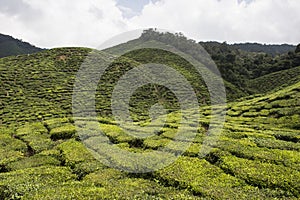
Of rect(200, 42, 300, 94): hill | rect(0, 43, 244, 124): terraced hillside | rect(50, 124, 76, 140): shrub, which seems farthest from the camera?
rect(200, 42, 300, 94): hill

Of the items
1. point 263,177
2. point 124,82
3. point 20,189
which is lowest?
point 20,189

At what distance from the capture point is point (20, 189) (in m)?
11.8

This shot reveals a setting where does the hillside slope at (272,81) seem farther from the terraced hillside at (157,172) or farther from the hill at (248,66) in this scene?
the terraced hillside at (157,172)

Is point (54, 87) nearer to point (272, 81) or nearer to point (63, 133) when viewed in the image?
point (63, 133)

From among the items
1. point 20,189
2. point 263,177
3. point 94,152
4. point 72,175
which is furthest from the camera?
point 94,152

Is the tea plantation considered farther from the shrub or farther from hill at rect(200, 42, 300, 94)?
hill at rect(200, 42, 300, 94)

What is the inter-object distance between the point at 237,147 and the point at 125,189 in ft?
28.7

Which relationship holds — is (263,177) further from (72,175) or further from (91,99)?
(91,99)

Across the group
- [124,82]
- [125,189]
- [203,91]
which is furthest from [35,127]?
[203,91]

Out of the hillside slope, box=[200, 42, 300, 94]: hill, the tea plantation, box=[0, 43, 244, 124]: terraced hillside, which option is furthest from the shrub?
box=[200, 42, 300, 94]: hill

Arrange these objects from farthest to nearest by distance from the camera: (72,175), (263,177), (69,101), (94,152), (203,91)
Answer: (203,91) < (69,101) < (94,152) < (72,175) < (263,177)

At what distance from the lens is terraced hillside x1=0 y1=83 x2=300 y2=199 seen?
11.7 m

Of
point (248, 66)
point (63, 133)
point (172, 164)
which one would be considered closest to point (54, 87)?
point (63, 133)

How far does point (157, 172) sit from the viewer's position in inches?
551
